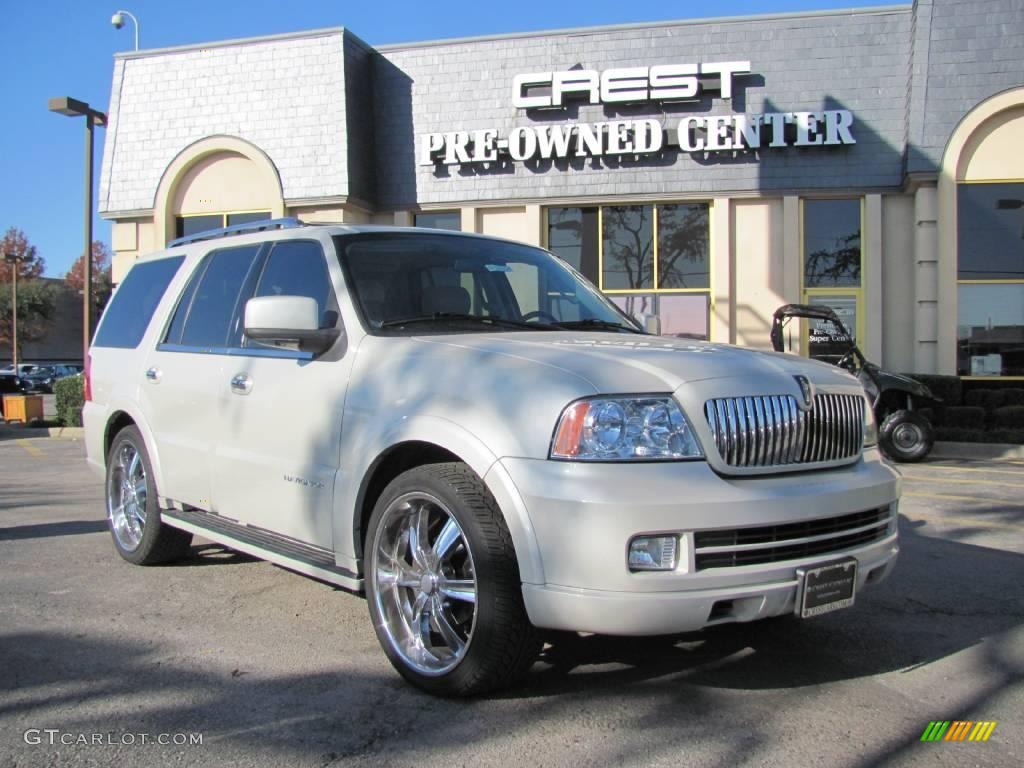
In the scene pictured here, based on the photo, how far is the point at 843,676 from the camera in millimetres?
3678

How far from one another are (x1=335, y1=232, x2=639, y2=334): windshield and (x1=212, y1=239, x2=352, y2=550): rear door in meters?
0.19

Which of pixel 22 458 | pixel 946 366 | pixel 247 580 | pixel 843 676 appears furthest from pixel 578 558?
pixel 946 366

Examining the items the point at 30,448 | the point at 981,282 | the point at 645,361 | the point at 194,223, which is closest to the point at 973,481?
the point at 981,282

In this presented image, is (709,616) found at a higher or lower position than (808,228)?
lower

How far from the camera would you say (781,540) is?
124 inches

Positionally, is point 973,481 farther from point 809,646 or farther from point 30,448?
point 30,448

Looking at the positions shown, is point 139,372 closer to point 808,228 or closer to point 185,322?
point 185,322

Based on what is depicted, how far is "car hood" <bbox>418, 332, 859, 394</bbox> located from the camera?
318 centimetres

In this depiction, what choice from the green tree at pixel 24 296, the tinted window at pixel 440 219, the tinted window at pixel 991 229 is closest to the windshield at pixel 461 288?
the tinted window at pixel 991 229

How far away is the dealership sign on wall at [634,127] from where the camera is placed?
1487cm

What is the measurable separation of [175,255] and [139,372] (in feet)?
2.56

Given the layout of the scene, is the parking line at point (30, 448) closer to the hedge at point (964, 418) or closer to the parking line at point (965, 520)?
the parking line at point (965, 520)

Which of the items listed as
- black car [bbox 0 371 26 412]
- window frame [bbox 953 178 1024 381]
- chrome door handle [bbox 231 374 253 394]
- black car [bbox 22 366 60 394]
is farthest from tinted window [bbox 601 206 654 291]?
black car [bbox 22 366 60 394]

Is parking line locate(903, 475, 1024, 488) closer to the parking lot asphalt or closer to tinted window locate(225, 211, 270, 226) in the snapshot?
the parking lot asphalt
